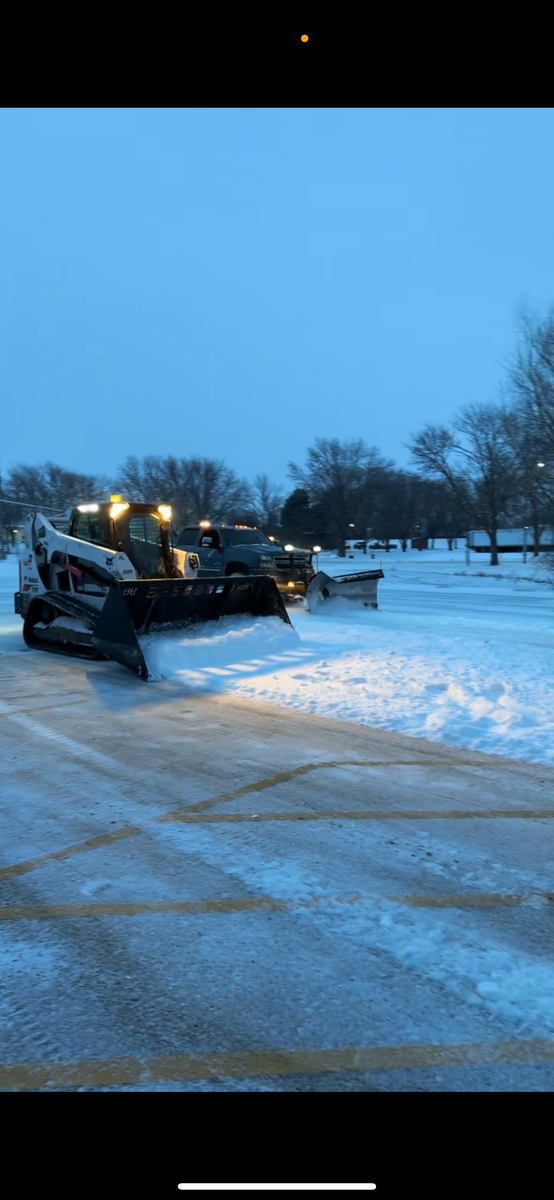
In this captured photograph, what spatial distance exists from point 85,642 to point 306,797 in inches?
252

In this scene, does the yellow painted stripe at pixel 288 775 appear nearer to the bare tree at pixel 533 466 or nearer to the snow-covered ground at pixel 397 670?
the snow-covered ground at pixel 397 670

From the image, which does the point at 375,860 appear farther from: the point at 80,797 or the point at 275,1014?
the point at 80,797

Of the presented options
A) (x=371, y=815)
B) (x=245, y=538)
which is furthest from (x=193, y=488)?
(x=371, y=815)

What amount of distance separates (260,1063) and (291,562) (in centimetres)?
1432

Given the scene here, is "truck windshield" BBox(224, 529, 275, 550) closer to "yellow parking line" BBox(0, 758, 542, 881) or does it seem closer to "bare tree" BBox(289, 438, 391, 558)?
"yellow parking line" BBox(0, 758, 542, 881)

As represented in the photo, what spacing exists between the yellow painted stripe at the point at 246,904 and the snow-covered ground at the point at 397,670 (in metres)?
2.41

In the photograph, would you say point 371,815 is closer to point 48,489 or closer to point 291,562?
point 291,562

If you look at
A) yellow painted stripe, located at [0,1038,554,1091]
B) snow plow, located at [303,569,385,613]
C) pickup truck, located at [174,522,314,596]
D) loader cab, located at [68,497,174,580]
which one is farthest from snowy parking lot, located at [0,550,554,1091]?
pickup truck, located at [174,522,314,596]

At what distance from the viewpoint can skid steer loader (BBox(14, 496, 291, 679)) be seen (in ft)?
30.0

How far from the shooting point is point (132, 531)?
11.0 metres

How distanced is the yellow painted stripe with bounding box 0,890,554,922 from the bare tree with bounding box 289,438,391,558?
59554 millimetres

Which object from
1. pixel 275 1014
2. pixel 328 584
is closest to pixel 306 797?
pixel 275 1014

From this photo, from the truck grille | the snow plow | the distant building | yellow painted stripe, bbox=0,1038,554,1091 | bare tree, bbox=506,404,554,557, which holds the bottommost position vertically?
yellow painted stripe, bbox=0,1038,554,1091
